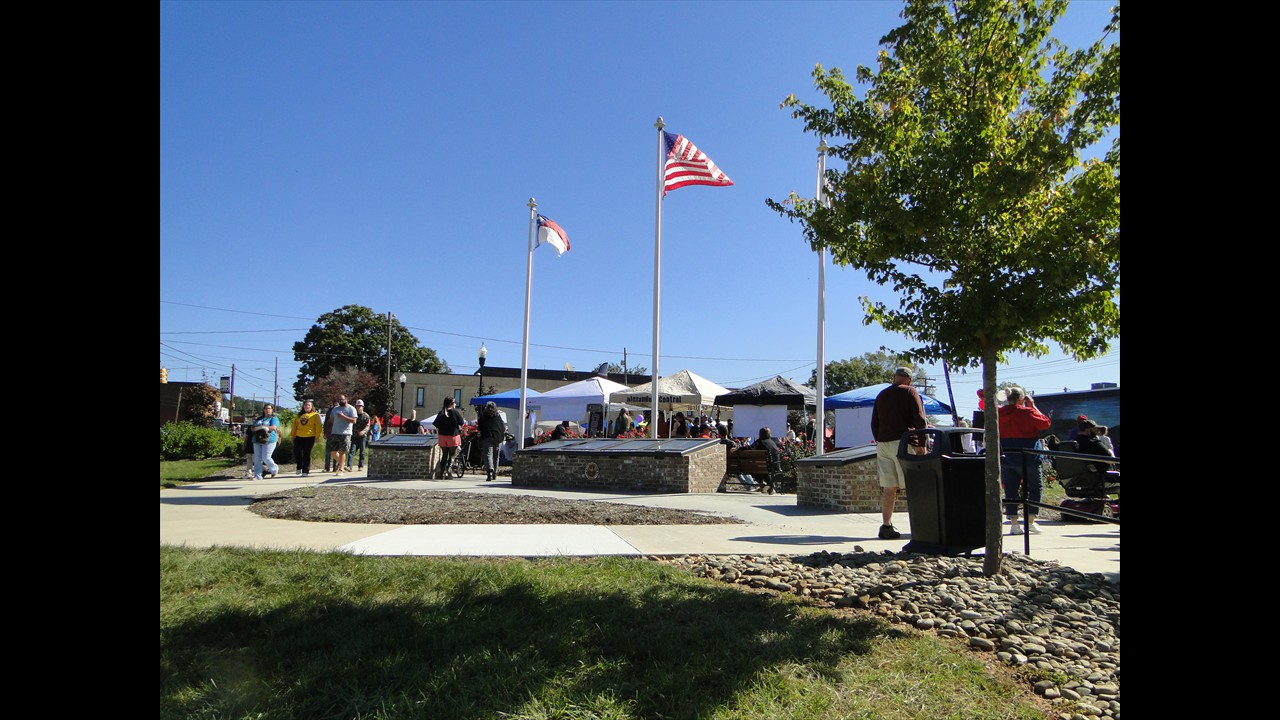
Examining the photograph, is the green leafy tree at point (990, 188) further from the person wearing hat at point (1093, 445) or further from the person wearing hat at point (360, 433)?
the person wearing hat at point (360, 433)

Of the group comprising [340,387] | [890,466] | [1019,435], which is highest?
[340,387]

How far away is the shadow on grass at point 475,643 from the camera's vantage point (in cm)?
280

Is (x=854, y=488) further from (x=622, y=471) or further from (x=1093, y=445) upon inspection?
(x=622, y=471)

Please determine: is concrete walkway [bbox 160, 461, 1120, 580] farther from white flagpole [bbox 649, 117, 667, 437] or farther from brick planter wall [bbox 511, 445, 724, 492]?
white flagpole [bbox 649, 117, 667, 437]

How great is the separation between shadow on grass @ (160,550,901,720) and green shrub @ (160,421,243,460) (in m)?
19.6

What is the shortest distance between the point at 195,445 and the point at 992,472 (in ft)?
74.9

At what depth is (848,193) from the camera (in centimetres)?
552

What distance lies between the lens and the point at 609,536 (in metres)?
6.94

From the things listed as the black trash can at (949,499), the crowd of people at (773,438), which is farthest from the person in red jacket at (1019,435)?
the black trash can at (949,499)

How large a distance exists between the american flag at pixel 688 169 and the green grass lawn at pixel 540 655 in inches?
460

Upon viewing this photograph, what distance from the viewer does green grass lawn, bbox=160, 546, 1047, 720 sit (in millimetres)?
2768

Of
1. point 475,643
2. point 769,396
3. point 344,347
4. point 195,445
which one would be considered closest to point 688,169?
point 769,396

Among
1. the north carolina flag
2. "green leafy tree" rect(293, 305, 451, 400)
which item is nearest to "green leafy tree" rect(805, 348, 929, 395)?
"green leafy tree" rect(293, 305, 451, 400)
